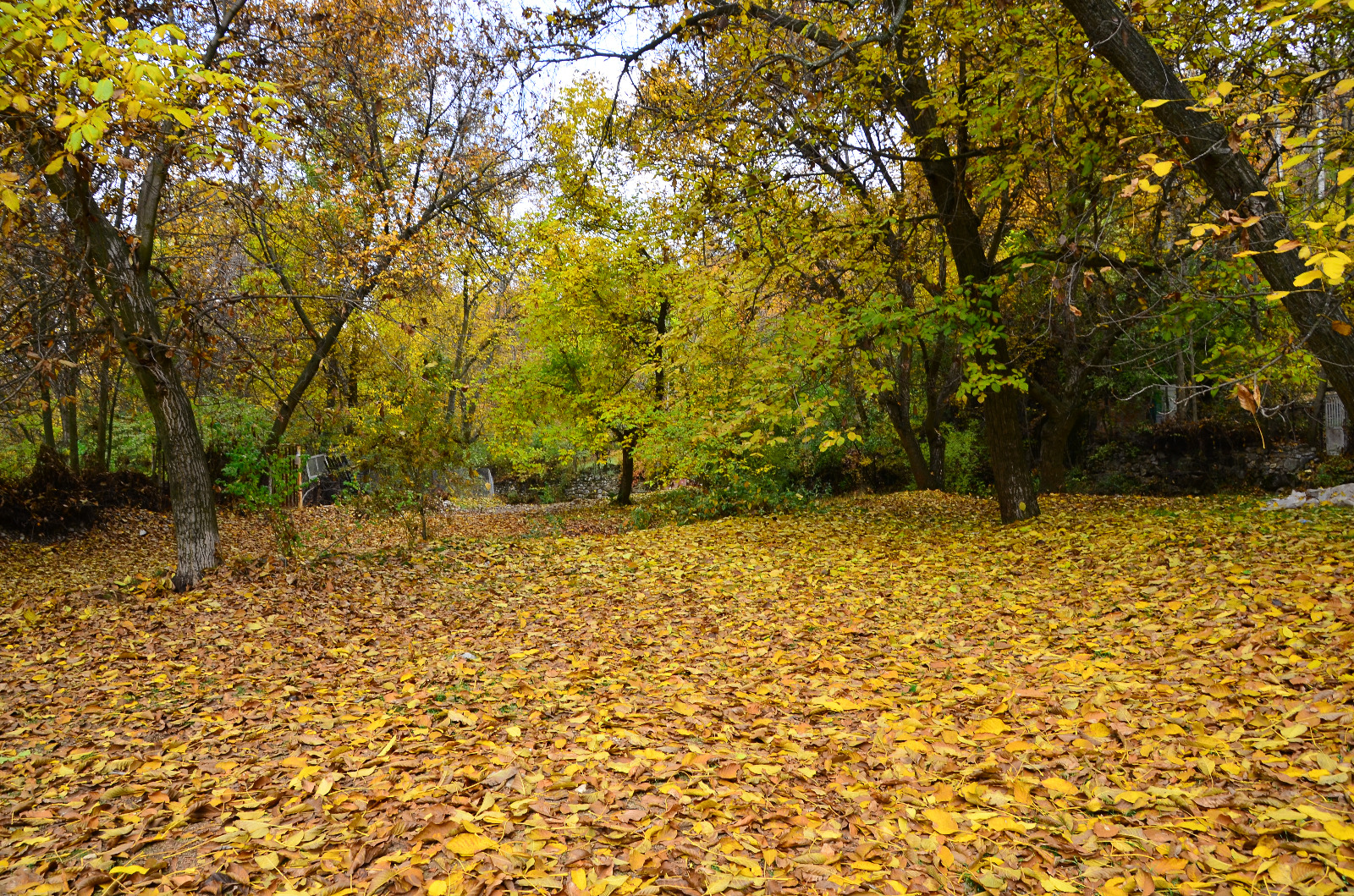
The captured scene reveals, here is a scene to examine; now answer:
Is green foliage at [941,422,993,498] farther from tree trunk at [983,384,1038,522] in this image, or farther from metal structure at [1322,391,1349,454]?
tree trunk at [983,384,1038,522]

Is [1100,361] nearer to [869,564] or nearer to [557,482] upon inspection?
[869,564]

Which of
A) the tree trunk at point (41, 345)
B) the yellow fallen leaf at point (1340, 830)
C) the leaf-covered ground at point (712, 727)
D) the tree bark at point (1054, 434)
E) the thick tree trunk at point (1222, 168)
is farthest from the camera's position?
the tree bark at point (1054, 434)

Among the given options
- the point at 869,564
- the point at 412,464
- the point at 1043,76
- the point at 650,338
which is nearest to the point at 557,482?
the point at 650,338

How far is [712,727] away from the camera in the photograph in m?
3.69

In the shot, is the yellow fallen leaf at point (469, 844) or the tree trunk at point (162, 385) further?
A: the tree trunk at point (162, 385)

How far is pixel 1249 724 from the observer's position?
10.5 feet

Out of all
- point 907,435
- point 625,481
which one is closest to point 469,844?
point 907,435

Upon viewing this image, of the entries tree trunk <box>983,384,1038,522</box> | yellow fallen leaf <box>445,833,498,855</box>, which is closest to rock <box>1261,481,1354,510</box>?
tree trunk <box>983,384,1038,522</box>

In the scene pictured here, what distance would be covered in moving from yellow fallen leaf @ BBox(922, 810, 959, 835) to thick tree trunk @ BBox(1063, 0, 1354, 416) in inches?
133

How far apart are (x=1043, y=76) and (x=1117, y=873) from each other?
5669 mm

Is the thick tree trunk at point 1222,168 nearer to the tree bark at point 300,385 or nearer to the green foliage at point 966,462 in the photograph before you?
the tree bark at point 300,385

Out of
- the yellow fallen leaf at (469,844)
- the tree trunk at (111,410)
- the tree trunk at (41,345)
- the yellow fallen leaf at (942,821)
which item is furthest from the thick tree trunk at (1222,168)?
the tree trunk at (111,410)

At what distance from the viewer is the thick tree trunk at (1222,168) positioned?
4047mm

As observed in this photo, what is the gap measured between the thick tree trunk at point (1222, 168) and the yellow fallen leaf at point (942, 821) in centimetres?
338
